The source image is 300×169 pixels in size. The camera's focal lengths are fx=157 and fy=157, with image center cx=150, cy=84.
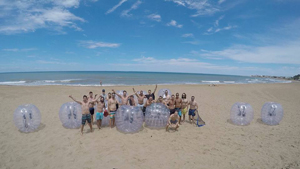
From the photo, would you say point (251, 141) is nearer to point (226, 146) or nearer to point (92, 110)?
point (226, 146)

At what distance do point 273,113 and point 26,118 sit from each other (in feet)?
38.5

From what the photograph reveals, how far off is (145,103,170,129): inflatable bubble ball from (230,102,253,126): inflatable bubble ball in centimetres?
372

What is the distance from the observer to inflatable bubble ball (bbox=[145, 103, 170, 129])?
714cm

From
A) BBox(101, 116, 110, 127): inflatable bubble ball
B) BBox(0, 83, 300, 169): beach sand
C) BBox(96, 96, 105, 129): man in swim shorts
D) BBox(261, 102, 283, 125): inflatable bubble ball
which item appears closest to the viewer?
BBox(0, 83, 300, 169): beach sand

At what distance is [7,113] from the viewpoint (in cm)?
966

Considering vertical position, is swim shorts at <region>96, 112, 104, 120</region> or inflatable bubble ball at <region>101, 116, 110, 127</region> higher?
swim shorts at <region>96, 112, 104, 120</region>

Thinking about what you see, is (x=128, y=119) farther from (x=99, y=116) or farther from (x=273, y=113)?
(x=273, y=113)

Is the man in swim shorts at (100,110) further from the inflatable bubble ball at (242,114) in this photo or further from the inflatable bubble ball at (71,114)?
the inflatable bubble ball at (242,114)

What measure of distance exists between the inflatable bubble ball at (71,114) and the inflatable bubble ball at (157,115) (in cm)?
311

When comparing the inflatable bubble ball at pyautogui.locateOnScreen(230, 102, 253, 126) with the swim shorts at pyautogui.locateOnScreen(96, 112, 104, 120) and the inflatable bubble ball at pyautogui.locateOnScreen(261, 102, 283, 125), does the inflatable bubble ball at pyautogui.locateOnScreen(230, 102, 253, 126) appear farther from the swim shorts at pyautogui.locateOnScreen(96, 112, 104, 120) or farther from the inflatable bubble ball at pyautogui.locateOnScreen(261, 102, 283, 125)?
the swim shorts at pyautogui.locateOnScreen(96, 112, 104, 120)

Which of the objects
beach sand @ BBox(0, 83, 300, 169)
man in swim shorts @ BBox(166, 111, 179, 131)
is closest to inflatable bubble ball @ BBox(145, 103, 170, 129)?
man in swim shorts @ BBox(166, 111, 179, 131)

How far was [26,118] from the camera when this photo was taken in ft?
21.5

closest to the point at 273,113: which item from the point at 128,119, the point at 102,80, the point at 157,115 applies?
the point at 157,115

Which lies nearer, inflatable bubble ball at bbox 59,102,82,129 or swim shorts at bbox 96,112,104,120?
inflatable bubble ball at bbox 59,102,82,129
